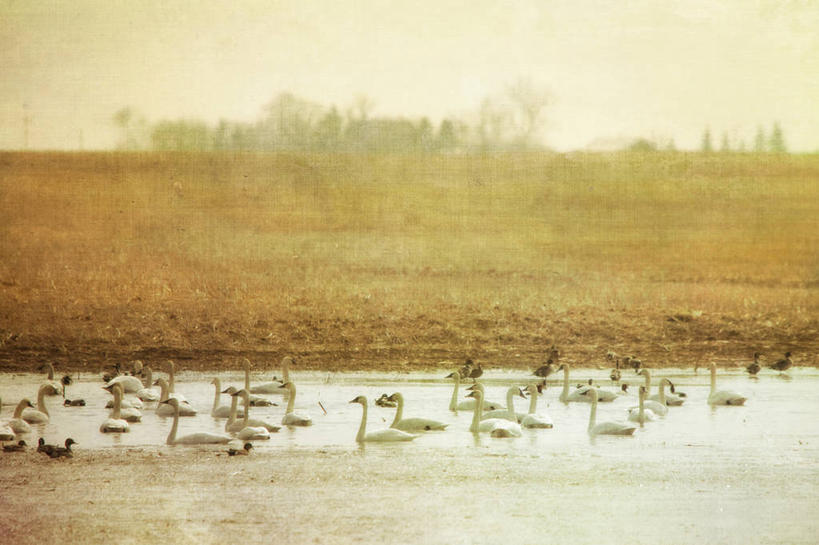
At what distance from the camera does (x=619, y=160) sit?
594 inches

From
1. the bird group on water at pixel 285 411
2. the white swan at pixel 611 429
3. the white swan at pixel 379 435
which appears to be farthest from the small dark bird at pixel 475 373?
the white swan at pixel 379 435

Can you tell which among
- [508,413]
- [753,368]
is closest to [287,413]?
[508,413]

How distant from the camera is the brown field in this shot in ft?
41.3

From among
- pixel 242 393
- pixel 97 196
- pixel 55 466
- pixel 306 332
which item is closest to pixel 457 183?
pixel 306 332

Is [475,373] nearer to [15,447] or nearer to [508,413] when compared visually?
[508,413]

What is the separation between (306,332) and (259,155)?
2.27 m

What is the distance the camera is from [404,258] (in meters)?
14.2

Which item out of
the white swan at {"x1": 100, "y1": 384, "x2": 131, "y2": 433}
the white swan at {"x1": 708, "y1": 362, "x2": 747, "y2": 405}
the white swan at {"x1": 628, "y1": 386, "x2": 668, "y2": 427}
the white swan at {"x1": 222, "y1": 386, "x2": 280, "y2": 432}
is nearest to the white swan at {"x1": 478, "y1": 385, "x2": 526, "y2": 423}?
the white swan at {"x1": 628, "y1": 386, "x2": 668, "y2": 427}

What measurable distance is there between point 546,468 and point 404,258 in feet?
23.4

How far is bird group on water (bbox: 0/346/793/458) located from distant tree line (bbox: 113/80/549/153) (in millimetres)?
2660

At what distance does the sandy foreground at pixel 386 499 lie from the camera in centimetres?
571

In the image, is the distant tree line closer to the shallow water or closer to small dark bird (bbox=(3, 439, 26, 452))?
the shallow water

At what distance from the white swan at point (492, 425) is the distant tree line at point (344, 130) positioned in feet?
16.2

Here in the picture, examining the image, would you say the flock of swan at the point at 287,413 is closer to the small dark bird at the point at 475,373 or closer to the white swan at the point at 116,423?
the white swan at the point at 116,423
